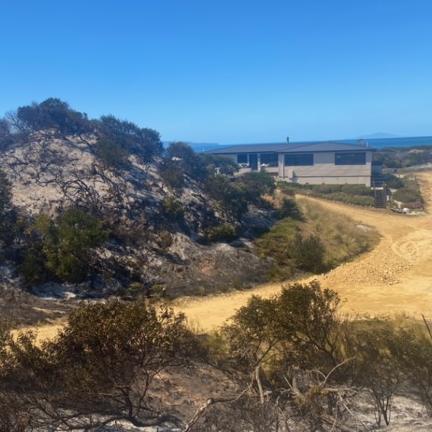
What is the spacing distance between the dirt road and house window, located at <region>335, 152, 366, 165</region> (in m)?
22.8

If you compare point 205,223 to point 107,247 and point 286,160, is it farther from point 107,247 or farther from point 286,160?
point 286,160

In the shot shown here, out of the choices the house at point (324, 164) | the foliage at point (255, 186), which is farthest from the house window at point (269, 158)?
the foliage at point (255, 186)

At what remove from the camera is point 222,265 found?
28.9 meters

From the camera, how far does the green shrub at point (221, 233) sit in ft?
107

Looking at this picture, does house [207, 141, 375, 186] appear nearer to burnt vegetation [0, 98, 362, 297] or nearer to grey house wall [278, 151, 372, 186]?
grey house wall [278, 151, 372, 186]

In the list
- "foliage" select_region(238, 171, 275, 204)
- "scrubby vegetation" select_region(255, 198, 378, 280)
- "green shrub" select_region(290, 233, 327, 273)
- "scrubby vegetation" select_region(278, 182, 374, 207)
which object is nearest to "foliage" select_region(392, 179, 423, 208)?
"scrubby vegetation" select_region(278, 182, 374, 207)

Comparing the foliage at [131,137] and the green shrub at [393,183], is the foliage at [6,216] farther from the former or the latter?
the green shrub at [393,183]

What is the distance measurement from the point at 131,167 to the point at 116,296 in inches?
744

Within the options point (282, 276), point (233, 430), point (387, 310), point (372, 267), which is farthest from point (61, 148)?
point (233, 430)

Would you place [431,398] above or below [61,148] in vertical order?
below

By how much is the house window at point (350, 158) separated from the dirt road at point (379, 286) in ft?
74.8

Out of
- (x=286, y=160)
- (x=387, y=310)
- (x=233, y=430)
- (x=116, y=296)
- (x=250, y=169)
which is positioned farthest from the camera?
(x=250, y=169)

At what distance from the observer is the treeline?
1184 cm

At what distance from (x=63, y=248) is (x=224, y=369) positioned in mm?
13385
